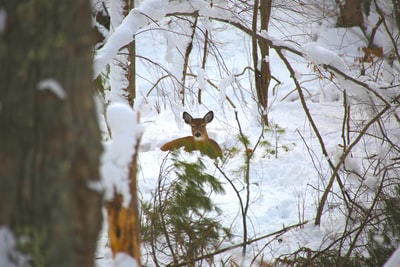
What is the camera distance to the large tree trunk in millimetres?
1283

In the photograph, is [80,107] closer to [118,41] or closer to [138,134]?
[138,134]

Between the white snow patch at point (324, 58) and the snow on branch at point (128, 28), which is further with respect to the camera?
the white snow patch at point (324, 58)

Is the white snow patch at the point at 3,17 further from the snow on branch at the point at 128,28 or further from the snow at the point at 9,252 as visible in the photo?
the snow on branch at the point at 128,28

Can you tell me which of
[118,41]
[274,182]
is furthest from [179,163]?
[274,182]

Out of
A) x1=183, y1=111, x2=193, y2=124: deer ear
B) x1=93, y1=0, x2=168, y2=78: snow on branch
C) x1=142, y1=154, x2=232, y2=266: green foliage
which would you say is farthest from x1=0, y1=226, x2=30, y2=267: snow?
x1=183, y1=111, x2=193, y2=124: deer ear

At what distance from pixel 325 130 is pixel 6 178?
7.51m

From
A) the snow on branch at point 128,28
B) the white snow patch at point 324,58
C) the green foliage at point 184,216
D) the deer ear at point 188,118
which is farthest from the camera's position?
the deer ear at point 188,118

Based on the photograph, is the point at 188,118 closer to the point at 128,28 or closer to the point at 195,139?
the point at 195,139

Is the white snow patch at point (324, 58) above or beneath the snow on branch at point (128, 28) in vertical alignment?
beneath

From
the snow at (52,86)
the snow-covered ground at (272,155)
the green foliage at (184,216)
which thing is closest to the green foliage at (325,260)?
the snow-covered ground at (272,155)

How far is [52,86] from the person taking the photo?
4.26ft

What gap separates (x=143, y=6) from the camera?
514 cm

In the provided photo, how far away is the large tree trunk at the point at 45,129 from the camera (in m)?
1.28

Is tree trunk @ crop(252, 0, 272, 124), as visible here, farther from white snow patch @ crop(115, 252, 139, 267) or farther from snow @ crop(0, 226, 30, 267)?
snow @ crop(0, 226, 30, 267)
